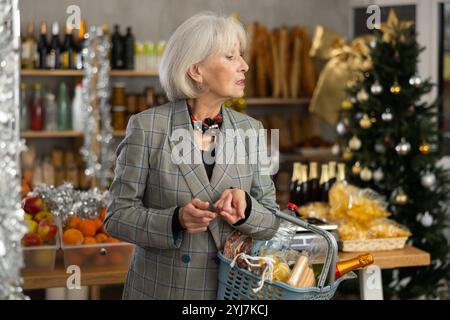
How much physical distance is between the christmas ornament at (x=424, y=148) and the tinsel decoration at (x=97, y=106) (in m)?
2.19

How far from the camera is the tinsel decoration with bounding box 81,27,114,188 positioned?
519 centimetres

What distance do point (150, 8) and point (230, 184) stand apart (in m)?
4.09

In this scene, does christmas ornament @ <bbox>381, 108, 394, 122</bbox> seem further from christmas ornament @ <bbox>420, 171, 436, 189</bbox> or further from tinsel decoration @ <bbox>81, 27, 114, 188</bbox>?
tinsel decoration @ <bbox>81, 27, 114, 188</bbox>

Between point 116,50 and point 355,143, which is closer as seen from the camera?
point 355,143

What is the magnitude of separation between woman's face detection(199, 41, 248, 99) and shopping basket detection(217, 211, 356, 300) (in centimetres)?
34

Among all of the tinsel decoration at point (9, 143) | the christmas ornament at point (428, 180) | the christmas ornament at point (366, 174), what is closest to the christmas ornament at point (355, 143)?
the christmas ornament at point (366, 174)

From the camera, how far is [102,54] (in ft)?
17.1

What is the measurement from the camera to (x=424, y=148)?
13.4 feet

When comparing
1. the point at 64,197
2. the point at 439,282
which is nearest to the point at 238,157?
the point at 64,197

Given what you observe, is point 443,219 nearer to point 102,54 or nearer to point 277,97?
point 277,97

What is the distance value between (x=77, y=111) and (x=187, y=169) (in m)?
3.77

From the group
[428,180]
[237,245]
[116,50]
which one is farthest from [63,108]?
[237,245]

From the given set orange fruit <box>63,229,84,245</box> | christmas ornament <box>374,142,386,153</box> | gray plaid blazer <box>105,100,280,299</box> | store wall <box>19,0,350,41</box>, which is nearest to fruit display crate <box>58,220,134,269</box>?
orange fruit <box>63,229,84,245</box>

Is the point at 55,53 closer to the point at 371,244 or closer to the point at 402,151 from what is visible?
the point at 402,151
